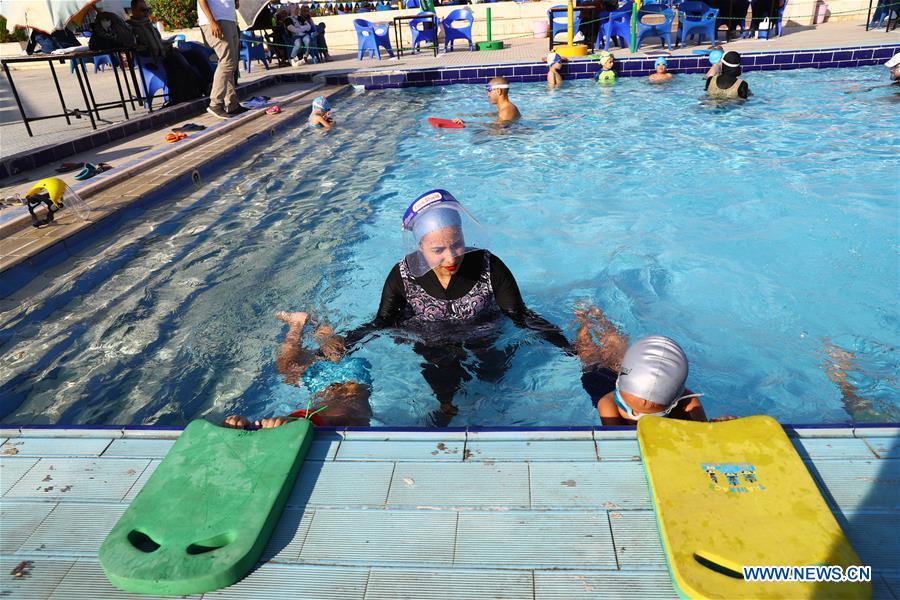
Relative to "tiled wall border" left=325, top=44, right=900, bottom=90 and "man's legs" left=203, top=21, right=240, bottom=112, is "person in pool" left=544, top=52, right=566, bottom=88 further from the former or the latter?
"man's legs" left=203, top=21, right=240, bottom=112

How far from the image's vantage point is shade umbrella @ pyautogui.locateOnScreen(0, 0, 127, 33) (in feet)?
25.2

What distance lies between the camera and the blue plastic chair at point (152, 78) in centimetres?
1039

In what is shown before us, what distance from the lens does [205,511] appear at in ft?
6.80

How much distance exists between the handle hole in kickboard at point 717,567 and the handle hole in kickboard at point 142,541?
5.68 feet

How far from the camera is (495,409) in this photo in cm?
372

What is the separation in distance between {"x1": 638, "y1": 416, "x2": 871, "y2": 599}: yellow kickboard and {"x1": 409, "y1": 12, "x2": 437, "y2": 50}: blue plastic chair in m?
16.5

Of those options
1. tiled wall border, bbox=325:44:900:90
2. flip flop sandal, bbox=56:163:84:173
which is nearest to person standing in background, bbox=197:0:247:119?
flip flop sandal, bbox=56:163:84:173

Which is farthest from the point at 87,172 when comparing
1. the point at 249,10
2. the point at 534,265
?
the point at 249,10

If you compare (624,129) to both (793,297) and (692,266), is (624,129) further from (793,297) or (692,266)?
(793,297)

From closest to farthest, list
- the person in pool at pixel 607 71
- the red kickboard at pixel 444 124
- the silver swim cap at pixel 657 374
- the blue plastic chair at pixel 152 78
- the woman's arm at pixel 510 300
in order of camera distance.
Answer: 1. the silver swim cap at pixel 657 374
2. the woman's arm at pixel 510 300
3. the red kickboard at pixel 444 124
4. the blue plastic chair at pixel 152 78
5. the person in pool at pixel 607 71

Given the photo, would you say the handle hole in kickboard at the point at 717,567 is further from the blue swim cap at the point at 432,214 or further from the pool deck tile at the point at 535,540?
the blue swim cap at the point at 432,214

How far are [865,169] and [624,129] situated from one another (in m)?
3.47

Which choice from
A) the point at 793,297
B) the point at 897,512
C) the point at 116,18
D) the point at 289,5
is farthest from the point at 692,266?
the point at 289,5

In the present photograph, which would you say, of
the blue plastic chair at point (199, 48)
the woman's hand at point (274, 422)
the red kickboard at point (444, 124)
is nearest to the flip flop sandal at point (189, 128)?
the blue plastic chair at point (199, 48)
